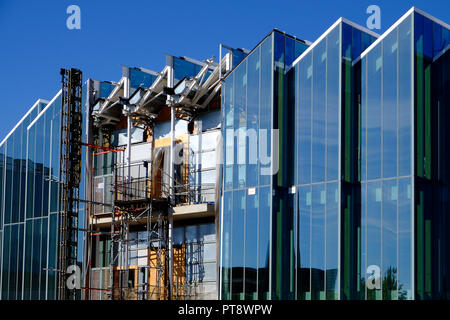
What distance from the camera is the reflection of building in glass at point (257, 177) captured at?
97.0ft

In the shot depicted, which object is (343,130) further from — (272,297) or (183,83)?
(183,83)

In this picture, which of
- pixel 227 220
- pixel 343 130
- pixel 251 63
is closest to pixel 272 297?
pixel 227 220

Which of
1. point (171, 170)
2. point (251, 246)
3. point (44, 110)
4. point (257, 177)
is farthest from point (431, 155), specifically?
point (44, 110)

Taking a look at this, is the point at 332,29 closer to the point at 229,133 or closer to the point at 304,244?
the point at 229,133

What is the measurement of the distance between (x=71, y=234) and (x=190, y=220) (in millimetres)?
6982

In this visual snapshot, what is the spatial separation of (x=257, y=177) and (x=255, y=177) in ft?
0.49

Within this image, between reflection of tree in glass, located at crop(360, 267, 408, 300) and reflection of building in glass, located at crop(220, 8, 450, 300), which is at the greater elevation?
reflection of building in glass, located at crop(220, 8, 450, 300)

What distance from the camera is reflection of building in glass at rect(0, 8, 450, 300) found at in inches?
1164

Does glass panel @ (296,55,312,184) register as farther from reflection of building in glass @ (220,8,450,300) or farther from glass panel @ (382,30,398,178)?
glass panel @ (382,30,398,178)

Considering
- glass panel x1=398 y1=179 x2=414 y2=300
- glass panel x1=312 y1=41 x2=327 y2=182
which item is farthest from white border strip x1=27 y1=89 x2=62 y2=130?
glass panel x1=398 y1=179 x2=414 y2=300

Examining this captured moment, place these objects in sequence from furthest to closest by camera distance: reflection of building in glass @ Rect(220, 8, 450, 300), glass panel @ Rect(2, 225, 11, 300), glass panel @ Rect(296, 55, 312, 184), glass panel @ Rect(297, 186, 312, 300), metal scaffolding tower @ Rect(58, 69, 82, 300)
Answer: glass panel @ Rect(2, 225, 11, 300) → metal scaffolding tower @ Rect(58, 69, 82, 300) → glass panel @ Rect(296, 55, 312, 184) → glass panel @ Rect(297, 186, 312, 300) → reflection of building in glass @ Rect(220, 8, 450, 300)

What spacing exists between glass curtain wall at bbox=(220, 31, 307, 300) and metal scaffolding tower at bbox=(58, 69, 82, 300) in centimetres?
1079

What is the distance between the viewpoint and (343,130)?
104 ft
